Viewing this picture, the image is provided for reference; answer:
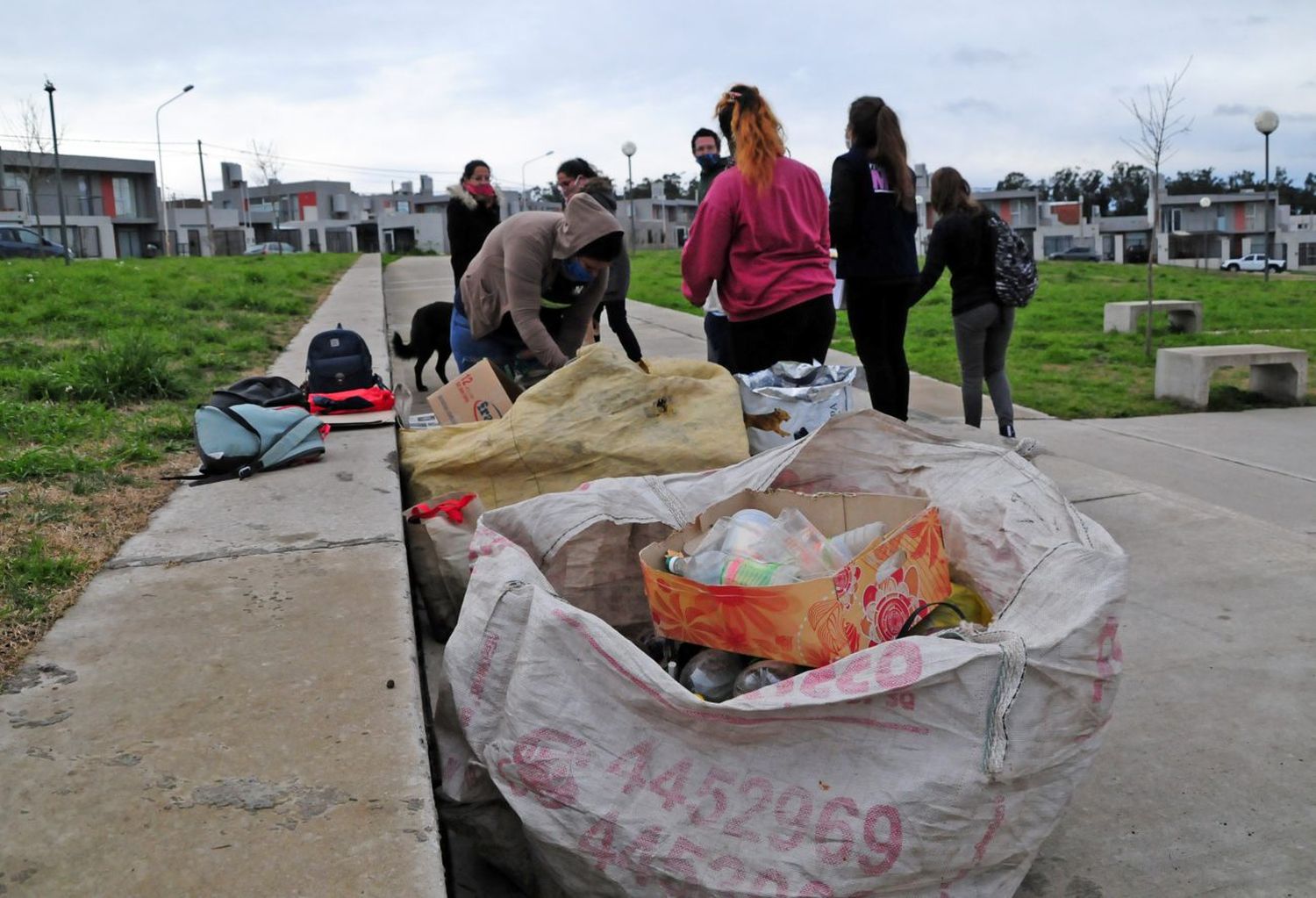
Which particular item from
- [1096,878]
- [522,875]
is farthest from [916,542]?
[522,875]

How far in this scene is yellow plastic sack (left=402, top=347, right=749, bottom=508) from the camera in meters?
3.91

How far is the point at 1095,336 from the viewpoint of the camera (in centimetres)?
1243

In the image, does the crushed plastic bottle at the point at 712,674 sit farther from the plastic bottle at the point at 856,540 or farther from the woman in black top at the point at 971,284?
the woman in black top at the point at 971,284

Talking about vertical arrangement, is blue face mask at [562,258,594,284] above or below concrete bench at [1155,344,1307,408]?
above

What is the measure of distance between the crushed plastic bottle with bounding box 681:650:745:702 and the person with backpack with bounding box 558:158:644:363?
365 cm

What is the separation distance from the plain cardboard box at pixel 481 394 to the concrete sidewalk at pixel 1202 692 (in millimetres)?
2522

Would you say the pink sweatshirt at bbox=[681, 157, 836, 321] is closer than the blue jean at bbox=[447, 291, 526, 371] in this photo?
Yes

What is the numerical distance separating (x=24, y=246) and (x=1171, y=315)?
33.5m

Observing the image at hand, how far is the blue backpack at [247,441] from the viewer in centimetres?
421

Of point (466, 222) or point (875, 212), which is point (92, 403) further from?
point (875, 212)

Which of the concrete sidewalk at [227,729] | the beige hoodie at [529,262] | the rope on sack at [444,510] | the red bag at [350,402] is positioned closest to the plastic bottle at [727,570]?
the concrete sidewalk at [227,729]

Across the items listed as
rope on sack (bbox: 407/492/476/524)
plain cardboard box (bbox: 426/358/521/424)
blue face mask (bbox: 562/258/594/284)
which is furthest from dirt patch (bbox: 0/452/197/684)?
blue face mask (bbox: 562/258/594/284)

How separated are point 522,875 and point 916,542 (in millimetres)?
1111

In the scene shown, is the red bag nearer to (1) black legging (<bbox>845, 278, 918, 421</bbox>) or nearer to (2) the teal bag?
(2) the teal bag
